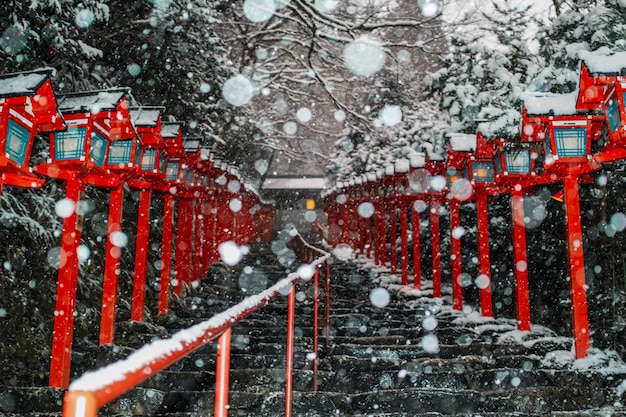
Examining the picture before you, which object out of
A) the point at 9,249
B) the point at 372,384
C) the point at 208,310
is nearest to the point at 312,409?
the point at 372,384

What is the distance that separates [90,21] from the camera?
22.3ft

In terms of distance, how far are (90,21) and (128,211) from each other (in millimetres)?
4021

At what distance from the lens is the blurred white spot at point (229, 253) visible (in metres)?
17.0

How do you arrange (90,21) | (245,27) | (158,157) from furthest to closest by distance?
1. (245,27)
2. (158,157)
3. (90,21)

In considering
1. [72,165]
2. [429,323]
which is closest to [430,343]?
[429,323]

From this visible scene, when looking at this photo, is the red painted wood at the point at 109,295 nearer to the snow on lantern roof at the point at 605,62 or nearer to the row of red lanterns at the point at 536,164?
the row of red lanterns at the point at 536,164

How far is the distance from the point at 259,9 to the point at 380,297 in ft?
27.9

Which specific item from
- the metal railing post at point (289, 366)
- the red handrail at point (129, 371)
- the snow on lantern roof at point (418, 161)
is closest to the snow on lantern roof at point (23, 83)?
the metal railing post at point (289, 366)

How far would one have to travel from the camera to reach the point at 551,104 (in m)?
5.58

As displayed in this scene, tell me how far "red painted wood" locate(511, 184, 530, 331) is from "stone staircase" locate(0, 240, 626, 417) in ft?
Result: 0.91

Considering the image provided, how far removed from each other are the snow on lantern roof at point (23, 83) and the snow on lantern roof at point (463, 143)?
6.17 metres

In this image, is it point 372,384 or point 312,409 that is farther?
point 372,384

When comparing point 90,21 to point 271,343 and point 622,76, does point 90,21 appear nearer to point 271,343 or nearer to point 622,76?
point 271,343

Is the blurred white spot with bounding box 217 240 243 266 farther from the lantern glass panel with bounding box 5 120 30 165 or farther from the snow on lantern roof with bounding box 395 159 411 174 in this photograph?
the lantern glass panel with bounding box 5 120 30 165
